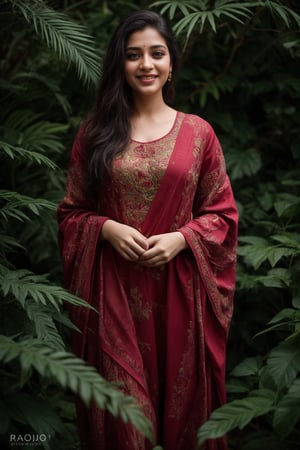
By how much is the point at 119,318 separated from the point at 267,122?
5.94 feet

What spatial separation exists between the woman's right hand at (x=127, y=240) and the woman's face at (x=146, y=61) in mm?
487

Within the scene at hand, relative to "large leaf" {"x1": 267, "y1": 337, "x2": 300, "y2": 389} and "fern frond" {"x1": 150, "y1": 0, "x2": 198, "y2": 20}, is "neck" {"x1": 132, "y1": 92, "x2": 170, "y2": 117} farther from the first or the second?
"large leaf" {"x1": 267, "y1": 337, "x2": 300, "y2": 389}

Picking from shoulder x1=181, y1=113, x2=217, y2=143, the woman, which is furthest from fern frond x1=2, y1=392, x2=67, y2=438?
shoulder x1=181, y1=113, x2=217, y2=143

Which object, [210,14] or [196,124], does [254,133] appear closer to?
[210,14]

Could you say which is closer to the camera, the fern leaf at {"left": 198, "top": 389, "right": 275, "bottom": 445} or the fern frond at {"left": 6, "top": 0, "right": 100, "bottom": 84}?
the fern leaf at {"left": 198, "top": 389, "right": 275, "bottom": 445}

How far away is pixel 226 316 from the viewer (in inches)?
76.2

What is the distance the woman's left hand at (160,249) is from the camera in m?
1.71

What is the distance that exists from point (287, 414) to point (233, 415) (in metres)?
0.17

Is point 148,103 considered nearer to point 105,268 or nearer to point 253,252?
point 105,268

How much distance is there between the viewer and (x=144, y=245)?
1.72 meters

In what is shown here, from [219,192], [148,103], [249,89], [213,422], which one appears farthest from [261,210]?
[213,422]

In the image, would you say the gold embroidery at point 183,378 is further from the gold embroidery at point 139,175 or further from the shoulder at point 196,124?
the shoulder at point 196,124

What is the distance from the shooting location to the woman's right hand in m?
1.71

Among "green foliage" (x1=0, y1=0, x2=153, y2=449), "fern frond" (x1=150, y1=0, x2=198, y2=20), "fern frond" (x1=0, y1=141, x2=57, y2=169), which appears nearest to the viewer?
"green foliage" (x1=0, y1=0, x2=153, y2=449)
